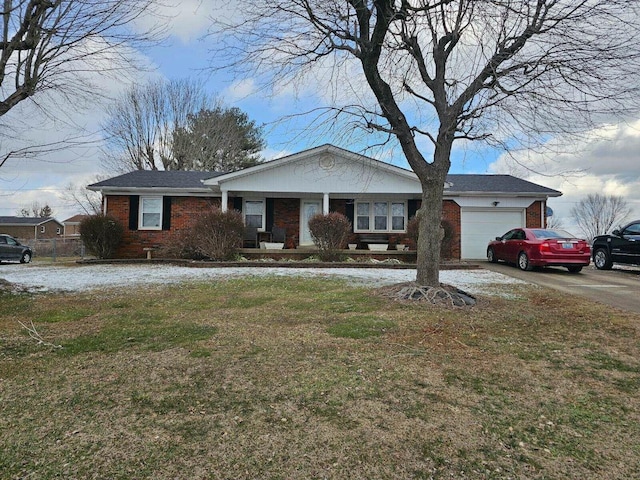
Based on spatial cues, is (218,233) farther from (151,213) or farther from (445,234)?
(445,234)

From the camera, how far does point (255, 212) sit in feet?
54.7

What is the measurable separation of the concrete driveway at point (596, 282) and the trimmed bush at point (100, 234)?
13347 mm

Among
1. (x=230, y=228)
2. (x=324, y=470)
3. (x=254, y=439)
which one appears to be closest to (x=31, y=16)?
(x=230, y=228)

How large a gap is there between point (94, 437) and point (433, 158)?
668cm

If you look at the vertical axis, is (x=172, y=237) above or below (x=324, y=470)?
above

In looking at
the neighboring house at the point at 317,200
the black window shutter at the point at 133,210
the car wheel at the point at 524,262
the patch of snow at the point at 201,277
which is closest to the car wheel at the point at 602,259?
the car wheel at the point at 524,262

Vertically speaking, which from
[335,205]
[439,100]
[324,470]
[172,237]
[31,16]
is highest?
[31,16]

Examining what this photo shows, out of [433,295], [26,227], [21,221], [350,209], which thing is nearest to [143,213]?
[350,209]

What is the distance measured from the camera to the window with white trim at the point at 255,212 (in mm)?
16594

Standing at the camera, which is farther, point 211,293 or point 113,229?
point 113,229

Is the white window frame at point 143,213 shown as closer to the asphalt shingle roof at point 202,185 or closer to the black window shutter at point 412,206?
the asphalt shingle roof at point 202,185

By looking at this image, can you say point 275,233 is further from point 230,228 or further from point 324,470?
point 324,470

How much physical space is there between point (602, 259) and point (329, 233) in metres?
8.87

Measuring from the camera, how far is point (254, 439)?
2439 mm
